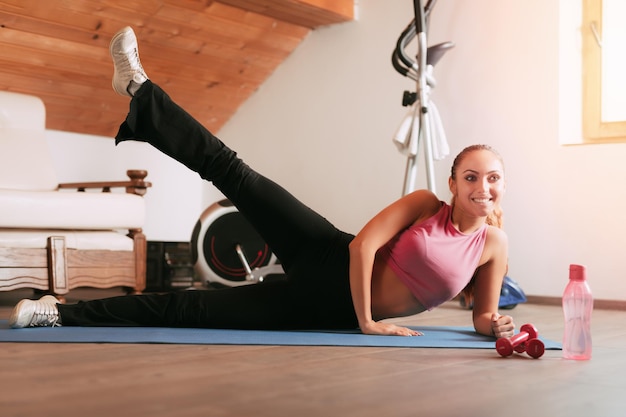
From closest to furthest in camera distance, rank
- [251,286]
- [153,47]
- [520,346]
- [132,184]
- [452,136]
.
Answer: [520,346] < [251,286] < [132,184] < [452,136] < [153,47]

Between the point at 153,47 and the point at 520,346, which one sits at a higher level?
the point at 153,47

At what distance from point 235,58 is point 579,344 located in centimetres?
367

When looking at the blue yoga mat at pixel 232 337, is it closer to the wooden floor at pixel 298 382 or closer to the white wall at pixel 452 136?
the wooden floor at pixel 298 382

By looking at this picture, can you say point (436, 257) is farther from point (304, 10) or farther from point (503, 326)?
point (304, 10)

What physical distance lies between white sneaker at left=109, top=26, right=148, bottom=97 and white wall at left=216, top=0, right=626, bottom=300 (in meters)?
2.57

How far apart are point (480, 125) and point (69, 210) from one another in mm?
2321

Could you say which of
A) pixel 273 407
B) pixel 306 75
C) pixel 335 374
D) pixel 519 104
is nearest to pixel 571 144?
pixel 519 104

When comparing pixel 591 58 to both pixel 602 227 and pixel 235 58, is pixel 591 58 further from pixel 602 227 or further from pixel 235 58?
pixel 235 58

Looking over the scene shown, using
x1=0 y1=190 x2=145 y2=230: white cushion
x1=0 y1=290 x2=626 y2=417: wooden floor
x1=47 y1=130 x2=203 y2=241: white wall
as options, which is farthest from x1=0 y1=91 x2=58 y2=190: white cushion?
x1=0 y1=290 x2=626 y2=417: wooden floor

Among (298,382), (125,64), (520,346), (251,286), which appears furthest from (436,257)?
(125,64)

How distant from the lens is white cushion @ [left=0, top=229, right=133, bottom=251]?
359 cm

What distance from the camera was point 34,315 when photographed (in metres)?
2.38

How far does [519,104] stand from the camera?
14.3 ft

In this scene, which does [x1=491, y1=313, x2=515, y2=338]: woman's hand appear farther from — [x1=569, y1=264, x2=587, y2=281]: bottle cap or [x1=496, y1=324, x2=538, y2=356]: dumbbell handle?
[x1=569, y1=264, x2=587, y2=281]: bottle cap
